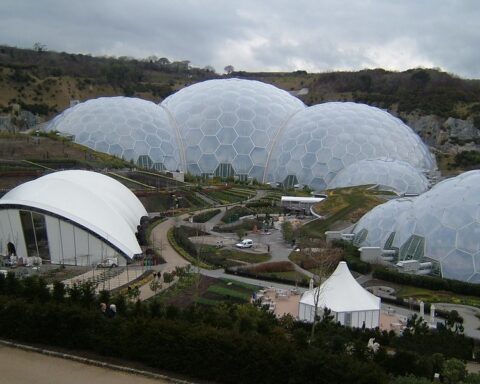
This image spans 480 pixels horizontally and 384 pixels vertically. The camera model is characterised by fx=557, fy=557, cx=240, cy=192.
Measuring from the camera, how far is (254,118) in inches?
2334

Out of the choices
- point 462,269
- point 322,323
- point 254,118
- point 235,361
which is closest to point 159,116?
point 254,118

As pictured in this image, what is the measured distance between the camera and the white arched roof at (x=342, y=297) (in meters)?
19.6

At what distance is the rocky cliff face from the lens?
259 ft

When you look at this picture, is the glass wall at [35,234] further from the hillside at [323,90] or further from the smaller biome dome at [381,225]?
the hillside at [323,90]

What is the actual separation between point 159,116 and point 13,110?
29808mm

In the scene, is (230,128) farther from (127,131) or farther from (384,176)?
(384,176)

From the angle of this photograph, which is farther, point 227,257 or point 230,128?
point 230,128

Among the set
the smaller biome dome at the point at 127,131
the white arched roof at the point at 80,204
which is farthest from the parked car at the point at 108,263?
the smaller biome dome at the point at 127,131

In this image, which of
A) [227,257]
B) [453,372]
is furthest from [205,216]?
[453,372]

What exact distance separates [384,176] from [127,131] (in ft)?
88.6

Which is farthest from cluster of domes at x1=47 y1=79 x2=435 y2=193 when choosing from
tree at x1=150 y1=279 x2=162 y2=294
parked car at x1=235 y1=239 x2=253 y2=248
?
tree at x1=150 y1=279 x2=162 y2=294

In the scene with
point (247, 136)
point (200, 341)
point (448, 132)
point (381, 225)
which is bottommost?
point (200, 341)

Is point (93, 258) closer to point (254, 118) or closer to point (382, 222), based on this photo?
point (382, 222)

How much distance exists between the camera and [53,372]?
12.4 m
